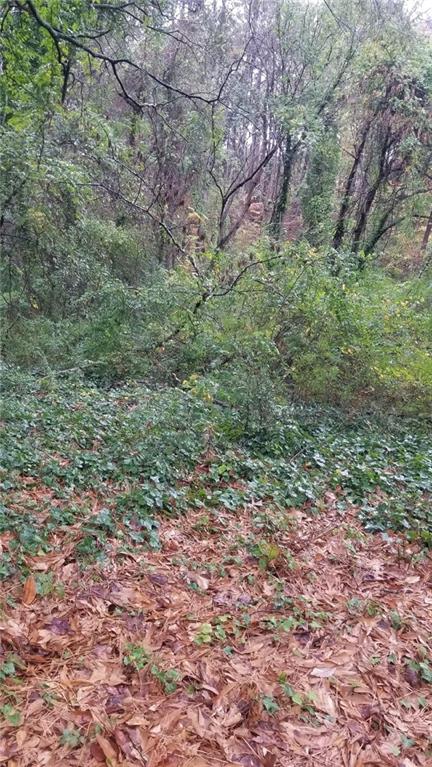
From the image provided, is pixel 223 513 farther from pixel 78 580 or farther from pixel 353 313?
pixel 353 313

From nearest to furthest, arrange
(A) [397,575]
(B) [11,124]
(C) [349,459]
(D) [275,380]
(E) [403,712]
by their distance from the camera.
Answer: (E) [403,712]
(A) [397,575]
(C) [349,459]
(B) [11,124]
(D) [275,380]

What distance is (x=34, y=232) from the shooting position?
240 inches

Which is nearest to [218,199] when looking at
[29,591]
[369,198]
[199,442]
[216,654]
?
[369,198]

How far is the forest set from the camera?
2.05 meters

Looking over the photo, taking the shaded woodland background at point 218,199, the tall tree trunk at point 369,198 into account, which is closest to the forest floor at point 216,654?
the shaded woodland background at point 218,199

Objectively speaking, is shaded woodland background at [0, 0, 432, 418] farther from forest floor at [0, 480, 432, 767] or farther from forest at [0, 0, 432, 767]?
forest floor at [0, 480, 432, 767]

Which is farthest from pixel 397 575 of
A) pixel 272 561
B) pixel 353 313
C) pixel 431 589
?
pixel 353 313

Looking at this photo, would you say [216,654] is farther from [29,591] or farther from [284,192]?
[284,192]

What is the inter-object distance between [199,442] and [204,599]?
1863 millimetres

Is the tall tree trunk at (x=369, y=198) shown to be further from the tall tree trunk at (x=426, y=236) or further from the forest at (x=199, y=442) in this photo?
the tall tree trunk at (x=426, y=236)

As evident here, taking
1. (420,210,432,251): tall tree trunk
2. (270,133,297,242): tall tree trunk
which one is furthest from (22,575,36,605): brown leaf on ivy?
(420,210,432,251): tall tree trunk

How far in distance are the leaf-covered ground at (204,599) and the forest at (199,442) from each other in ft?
Result: 0.04

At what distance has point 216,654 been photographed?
2.31 m

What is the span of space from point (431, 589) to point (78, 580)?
6.84 ft
